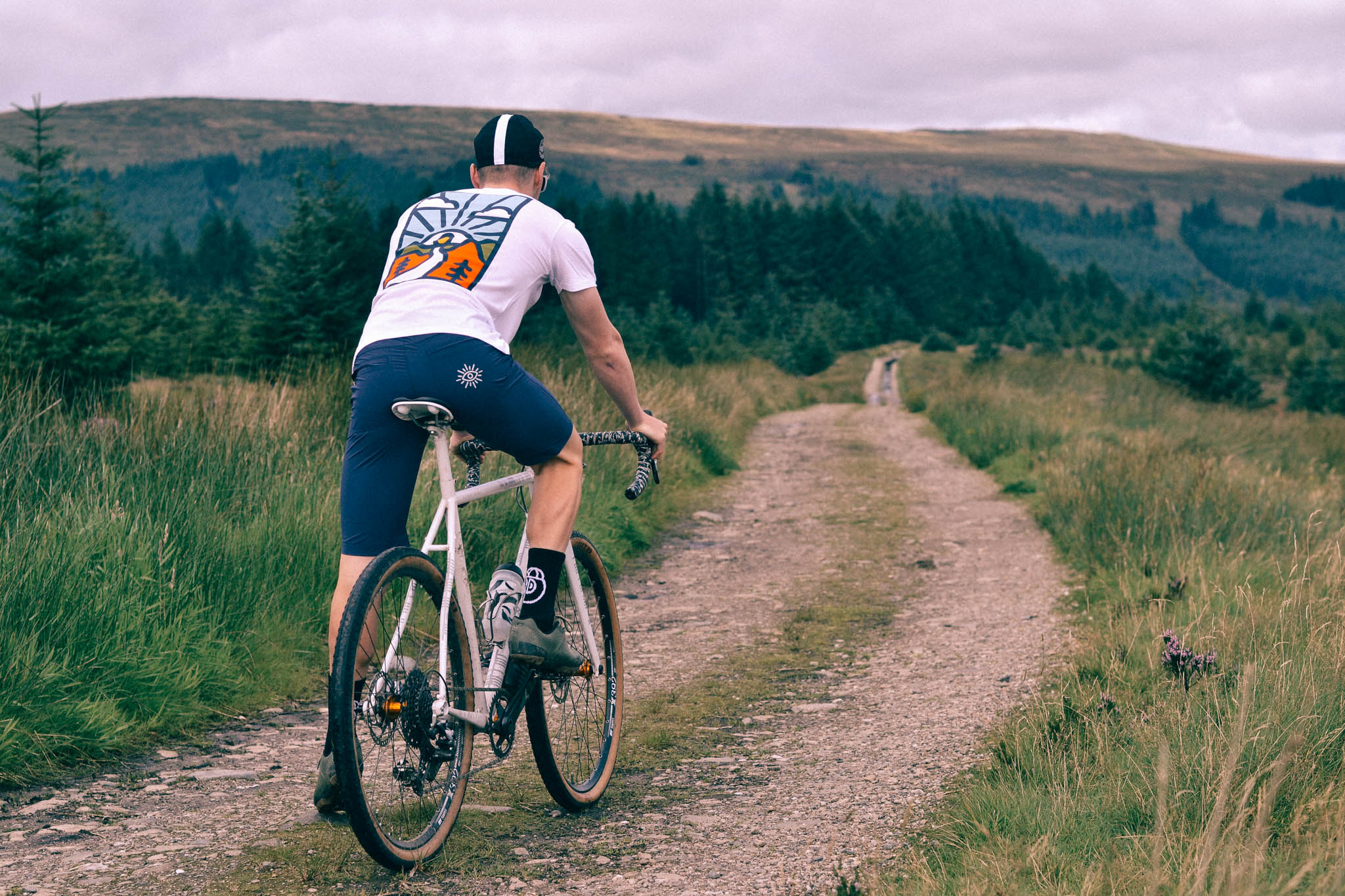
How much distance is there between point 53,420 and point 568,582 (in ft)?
13.7

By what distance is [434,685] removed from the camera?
2912mm

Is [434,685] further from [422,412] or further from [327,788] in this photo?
[422,412]

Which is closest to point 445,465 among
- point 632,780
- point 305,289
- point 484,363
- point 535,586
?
point 484,363

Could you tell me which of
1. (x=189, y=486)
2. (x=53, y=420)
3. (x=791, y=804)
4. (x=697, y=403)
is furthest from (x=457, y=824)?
(x=697, y=403)

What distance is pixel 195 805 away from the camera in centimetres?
339

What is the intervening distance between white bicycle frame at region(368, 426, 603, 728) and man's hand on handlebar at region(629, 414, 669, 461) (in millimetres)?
364

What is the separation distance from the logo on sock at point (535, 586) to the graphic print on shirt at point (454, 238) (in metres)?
0.84

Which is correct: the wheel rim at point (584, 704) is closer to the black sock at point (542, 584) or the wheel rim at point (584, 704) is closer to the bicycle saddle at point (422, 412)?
the black sock at point (542, 584)

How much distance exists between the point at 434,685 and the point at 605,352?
105cm

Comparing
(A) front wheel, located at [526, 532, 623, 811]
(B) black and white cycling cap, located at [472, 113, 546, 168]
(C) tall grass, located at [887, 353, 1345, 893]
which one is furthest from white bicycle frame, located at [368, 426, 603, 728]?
(C) tall grass, located at [887, 353, 1345, 893]

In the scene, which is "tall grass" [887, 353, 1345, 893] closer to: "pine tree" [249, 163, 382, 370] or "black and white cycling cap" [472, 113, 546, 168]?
"black and white cycling cap" [472, 113, 546, 168]

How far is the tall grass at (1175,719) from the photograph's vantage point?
243cm

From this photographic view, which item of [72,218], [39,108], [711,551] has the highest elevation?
[39,108]

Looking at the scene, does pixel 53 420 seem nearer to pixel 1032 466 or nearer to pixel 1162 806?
pixel 1162 806
